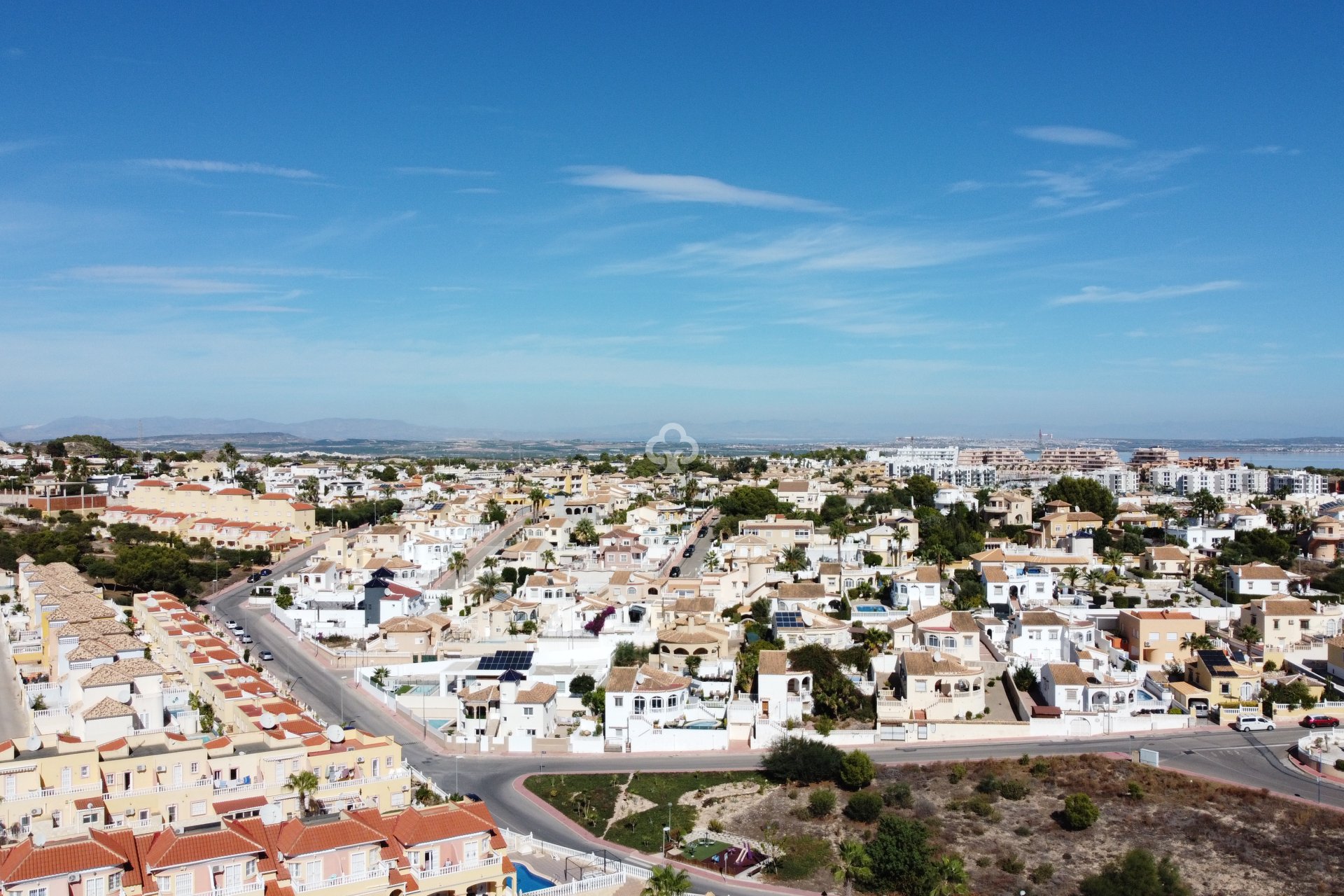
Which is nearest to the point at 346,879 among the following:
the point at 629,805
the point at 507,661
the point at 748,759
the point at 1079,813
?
the point at 629,805

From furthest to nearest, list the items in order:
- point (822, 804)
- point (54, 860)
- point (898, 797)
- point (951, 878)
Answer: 1. point (898, 797)
2. point (822, 804)
3. point (951, 878)
4. point (54, 860)

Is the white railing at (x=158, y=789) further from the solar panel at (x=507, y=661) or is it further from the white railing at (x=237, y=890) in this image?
the solar panel at (x=507, y=661)

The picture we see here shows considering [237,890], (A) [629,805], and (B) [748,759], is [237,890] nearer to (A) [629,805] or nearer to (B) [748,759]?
(A) [629,805]

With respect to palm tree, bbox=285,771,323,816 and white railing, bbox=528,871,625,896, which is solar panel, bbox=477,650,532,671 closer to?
palm tree, bbox=285,771,323,816

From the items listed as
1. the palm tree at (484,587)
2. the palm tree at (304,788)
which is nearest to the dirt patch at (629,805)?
the palm tree at (304,788)

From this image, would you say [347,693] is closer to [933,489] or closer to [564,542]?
[564,542]

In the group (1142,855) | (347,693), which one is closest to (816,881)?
(1142,855)

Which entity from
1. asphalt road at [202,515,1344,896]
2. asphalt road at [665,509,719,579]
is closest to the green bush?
asphalt road at [202,515,1344,896]
